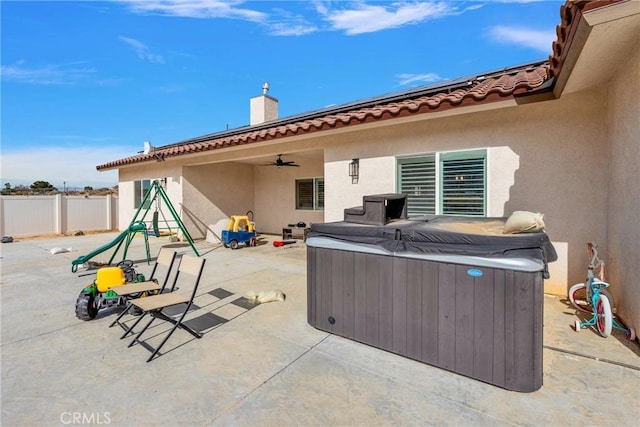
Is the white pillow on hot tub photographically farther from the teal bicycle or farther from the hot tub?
the teal bicycle

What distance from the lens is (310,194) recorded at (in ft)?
41.8

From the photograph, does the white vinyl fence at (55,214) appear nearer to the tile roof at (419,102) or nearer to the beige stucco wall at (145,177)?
the beige stucco wall at (145,177)

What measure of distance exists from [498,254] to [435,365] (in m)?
1.31

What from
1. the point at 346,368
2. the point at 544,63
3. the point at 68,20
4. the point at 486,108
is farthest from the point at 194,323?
the point at 544,63

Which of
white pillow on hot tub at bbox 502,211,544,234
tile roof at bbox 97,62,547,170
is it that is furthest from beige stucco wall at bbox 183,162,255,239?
white pillow on hot tub at bbox 502,211,544,234

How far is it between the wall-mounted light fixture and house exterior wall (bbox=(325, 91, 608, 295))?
60.2 inches

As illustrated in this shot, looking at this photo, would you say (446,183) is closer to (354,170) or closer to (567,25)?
(354,170)

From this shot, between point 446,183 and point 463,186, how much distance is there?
1.06 feet

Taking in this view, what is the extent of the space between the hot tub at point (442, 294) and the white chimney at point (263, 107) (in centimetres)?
1157

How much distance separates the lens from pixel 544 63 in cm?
660

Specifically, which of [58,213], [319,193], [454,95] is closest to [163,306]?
[454,95]

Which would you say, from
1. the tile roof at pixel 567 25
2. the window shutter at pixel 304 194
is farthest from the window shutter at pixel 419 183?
the window shutter at pixel 304 194

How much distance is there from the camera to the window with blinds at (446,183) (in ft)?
18.3

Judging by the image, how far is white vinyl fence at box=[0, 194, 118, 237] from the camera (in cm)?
1336
